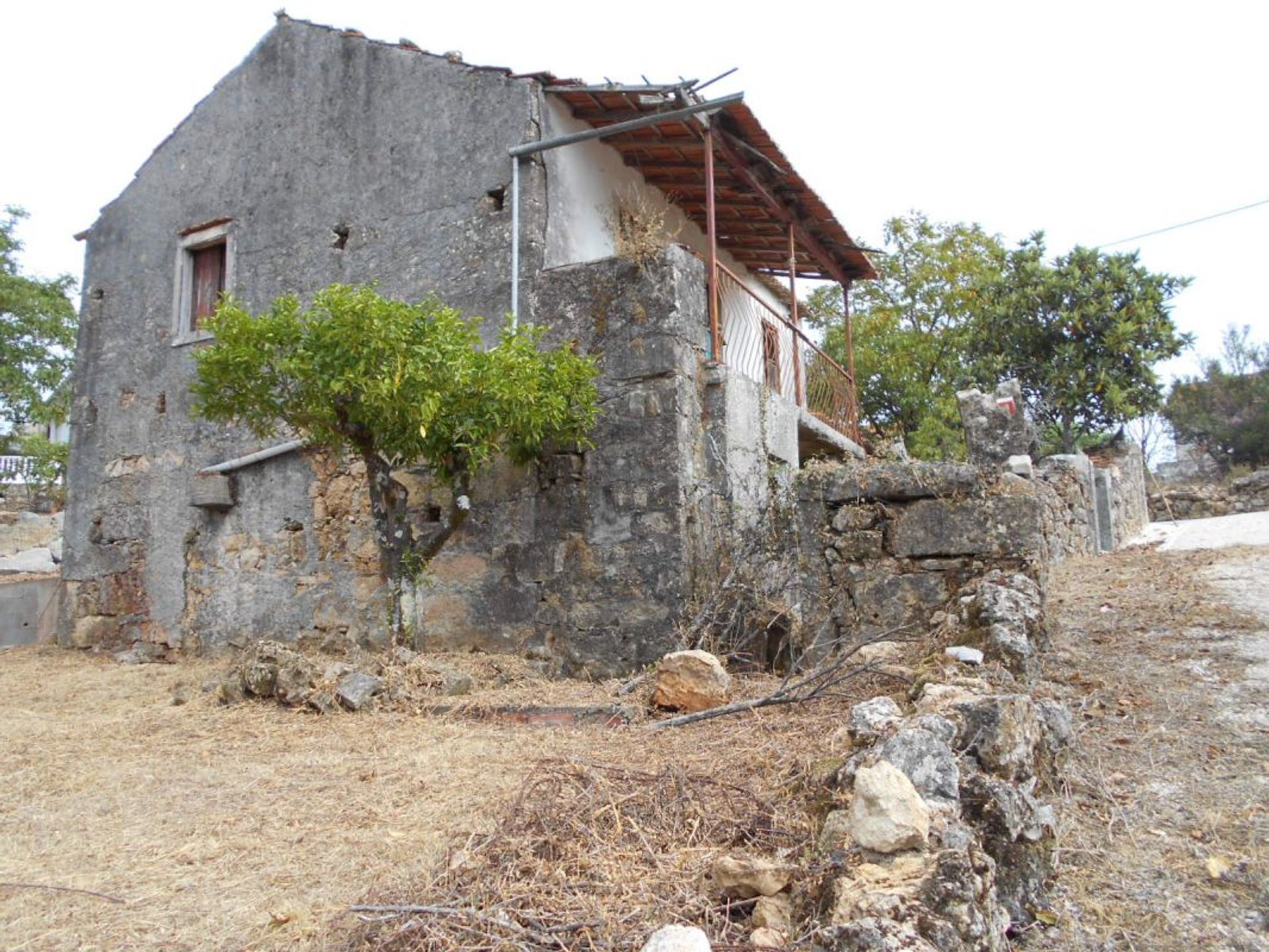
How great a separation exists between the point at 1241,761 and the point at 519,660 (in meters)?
4.38

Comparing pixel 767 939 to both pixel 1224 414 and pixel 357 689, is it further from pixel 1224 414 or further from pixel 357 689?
pixel 1224 414

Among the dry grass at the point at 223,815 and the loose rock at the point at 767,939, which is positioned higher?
the loose rock at the point at 767,939

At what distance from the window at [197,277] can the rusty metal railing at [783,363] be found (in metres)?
5.01

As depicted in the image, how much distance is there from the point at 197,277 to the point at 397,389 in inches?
190

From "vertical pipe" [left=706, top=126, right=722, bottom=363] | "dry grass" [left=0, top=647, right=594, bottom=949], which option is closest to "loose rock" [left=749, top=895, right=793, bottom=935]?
"dry grass" [left=0, top=647, right=594, bottom=949]

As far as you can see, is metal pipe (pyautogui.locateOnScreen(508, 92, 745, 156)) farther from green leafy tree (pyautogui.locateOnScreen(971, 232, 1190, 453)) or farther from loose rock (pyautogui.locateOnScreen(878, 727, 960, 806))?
green leafy tree (pyautogui.locateOnScreen(971, 232, 1190, 453))

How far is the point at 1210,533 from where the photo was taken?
11375mm

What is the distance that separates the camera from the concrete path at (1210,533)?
379 inches

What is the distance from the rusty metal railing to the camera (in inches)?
364

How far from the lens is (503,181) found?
716 cm

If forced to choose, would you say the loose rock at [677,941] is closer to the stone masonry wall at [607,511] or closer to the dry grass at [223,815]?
the dry grass at [223,815]

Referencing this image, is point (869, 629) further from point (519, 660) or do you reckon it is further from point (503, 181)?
point (503, 181)

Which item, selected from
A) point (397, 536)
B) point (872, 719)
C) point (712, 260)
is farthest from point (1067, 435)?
point (872, 719)

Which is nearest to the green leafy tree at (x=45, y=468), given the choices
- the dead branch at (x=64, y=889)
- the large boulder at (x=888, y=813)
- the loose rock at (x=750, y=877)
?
the dead branch at (x=64, y=889)
